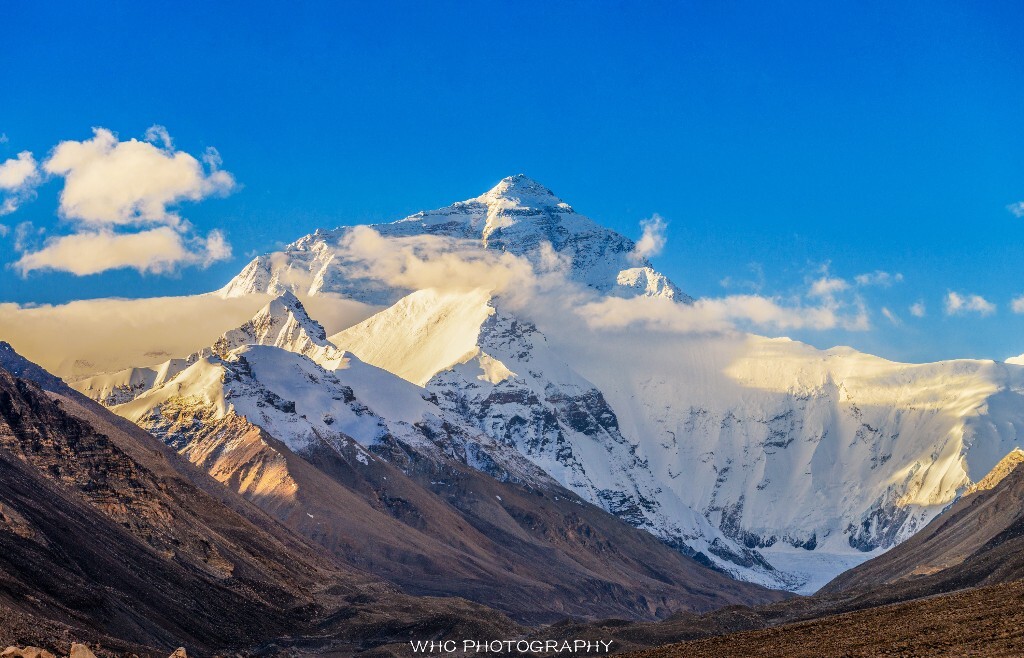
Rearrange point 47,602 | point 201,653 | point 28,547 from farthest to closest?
point 201,653 → point 28,547 → point 47,602

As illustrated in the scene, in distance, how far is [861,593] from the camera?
156 meters

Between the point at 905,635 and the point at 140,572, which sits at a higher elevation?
the point at 905,635

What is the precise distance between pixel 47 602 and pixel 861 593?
88078 millimetres

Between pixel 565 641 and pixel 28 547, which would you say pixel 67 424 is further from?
pixel 565 641

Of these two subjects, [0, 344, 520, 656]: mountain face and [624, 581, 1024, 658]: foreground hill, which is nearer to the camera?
[624, 581, 1024, 658]: foreground hill

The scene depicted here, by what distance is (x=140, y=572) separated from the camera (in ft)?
444

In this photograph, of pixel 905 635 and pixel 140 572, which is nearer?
pixel 905 635

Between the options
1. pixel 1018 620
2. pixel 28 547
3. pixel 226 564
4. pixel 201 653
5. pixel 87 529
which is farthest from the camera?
pixel 226 564

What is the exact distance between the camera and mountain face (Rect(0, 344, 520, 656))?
361 ft

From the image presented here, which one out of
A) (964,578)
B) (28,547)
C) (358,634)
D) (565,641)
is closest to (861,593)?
(964,578)

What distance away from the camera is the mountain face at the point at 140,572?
Answer: 10994cm

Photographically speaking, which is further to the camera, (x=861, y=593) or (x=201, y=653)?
(x=861, y=593)

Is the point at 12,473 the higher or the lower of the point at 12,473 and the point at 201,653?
the higher

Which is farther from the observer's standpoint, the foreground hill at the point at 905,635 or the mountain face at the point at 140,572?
the mountain face at the point at 140,572
